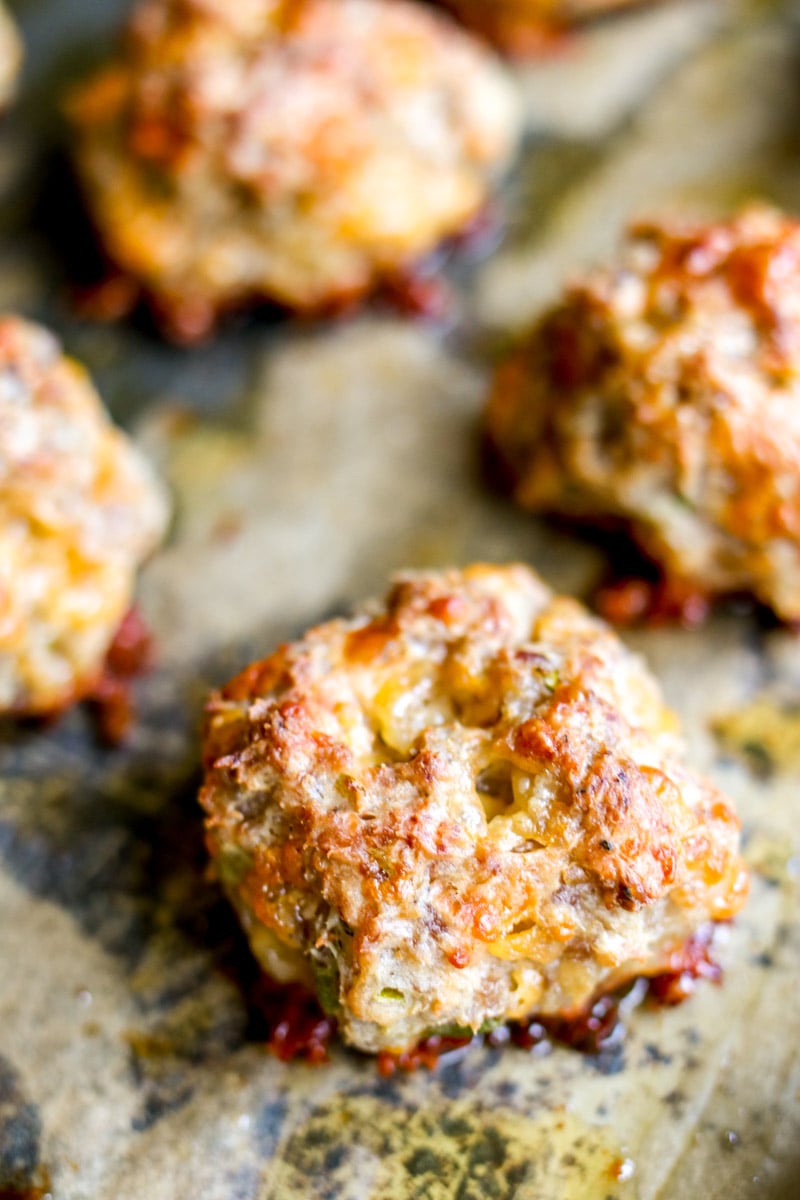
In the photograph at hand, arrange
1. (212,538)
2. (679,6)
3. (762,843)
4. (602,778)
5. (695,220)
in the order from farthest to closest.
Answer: (679,6) < (695,220) < (212,538) < (762,843) < (602,778)

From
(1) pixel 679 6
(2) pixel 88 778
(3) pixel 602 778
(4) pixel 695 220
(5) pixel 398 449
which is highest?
(1) pixel 679 6

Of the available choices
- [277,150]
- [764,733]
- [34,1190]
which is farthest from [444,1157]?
[277,150]

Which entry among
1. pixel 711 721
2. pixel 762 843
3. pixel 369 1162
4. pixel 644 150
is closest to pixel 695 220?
pixel 644 150

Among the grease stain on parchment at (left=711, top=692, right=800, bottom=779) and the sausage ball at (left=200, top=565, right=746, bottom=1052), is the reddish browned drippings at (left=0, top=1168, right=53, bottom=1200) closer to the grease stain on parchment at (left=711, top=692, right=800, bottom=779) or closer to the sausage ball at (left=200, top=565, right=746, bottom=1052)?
the sausage ball at (left=200, top=565, right=746, bottom=1052)

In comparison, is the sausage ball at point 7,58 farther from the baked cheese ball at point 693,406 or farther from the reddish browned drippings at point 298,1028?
the reddish browned drippings at point 298,1028

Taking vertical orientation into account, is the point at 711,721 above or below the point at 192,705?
above

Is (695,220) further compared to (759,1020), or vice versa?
(695,220)

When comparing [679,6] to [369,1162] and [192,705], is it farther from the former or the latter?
[369,1162]

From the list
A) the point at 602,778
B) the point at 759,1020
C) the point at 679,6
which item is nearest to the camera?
the point at 602,778
